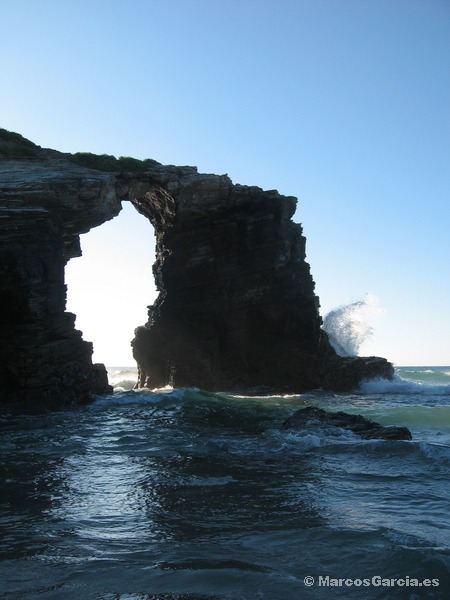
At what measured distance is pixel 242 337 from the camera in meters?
39.4

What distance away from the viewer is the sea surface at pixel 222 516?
226 inches

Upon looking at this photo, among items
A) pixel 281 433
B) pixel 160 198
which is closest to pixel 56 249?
pixel 160 198

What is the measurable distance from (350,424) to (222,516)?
10209mm

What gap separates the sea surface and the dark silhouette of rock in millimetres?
648

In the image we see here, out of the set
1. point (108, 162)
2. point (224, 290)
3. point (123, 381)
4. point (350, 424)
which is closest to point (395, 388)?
point (224, 290)

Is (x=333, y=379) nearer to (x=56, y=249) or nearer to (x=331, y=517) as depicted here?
(x=56, y=249)

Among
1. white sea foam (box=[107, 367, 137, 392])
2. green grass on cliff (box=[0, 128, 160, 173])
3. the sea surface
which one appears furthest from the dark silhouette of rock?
white sea foam (box=[107, 367, 137, 392])

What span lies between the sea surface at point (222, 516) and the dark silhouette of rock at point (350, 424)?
65 centimetres

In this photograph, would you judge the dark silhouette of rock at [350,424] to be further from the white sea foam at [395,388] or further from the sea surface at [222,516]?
the white sea foam at [395,388]

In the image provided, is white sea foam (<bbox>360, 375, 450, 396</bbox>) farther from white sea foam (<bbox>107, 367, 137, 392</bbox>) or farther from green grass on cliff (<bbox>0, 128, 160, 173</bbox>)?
green grass on cliff (<bbox>0, 128, 160, 173</bbox>)

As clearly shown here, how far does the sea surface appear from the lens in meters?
5.73

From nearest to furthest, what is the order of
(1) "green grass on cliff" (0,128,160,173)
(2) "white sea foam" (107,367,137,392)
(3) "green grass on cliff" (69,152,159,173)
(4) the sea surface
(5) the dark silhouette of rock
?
(4) the sea surface → (5) the dark silhouette of rock → (1) "green grass on cliff" (0,128,160,173) → (3) "green grass on cliff" (69,152,159,173) → (2) "white sea foam" (107,367,137,392)

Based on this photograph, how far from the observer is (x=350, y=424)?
57.4ft

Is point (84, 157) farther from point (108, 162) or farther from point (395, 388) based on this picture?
point (395, 388)
